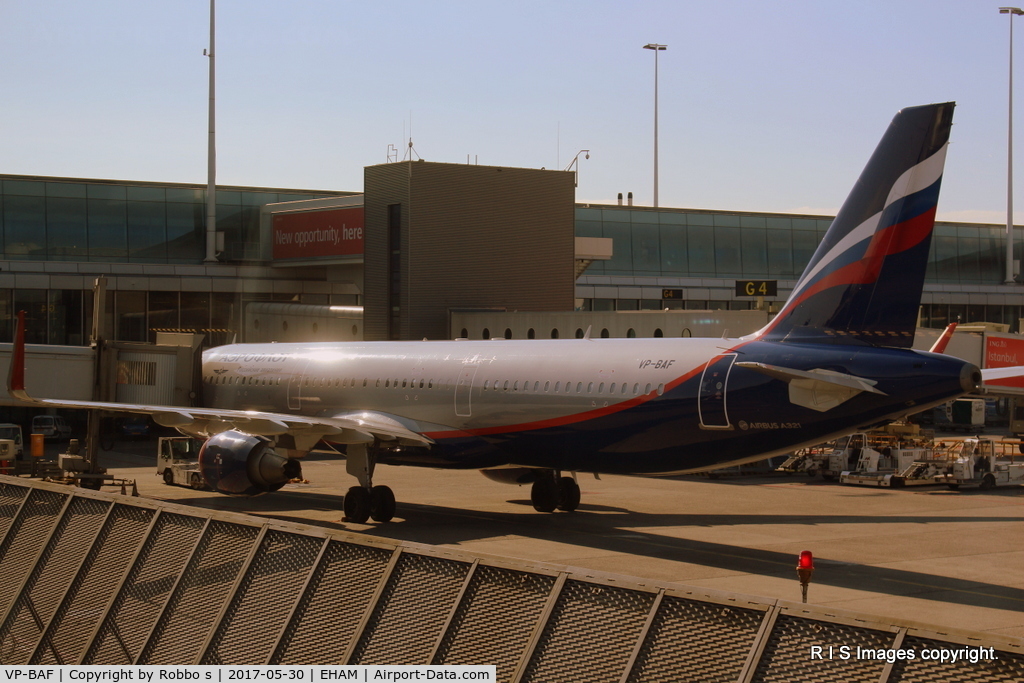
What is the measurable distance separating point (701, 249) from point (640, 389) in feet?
158

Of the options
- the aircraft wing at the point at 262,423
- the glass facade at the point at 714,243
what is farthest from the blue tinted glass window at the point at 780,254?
the aircraft wing at the point at 262,423

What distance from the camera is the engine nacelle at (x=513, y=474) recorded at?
27078 millimetres

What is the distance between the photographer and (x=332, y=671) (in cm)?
830

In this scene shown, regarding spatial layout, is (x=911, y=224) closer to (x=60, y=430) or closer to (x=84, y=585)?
(x=84, y=585)

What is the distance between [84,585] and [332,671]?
3461mm

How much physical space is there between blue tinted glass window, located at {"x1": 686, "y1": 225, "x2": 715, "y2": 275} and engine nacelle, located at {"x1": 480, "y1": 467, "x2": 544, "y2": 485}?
42.9m

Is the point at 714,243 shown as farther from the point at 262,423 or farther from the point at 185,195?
the point at 262,423

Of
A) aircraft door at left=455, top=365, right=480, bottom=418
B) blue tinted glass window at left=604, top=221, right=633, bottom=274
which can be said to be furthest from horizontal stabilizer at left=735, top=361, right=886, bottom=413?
blue tinted glass window at left=604, top=221, right=633, bottom=274

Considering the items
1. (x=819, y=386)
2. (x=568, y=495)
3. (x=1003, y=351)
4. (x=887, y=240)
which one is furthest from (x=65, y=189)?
(x=887, y=240)

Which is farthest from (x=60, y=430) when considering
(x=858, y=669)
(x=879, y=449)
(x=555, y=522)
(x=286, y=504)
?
(x=858, y=669)

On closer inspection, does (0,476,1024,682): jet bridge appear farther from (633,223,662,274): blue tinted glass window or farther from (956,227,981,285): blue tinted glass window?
(956,227,981,285): blue tinted glass window

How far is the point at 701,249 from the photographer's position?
6875 cm

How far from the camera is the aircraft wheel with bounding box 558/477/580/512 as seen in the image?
90.2ft

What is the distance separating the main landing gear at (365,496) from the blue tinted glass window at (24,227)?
33956 mm
